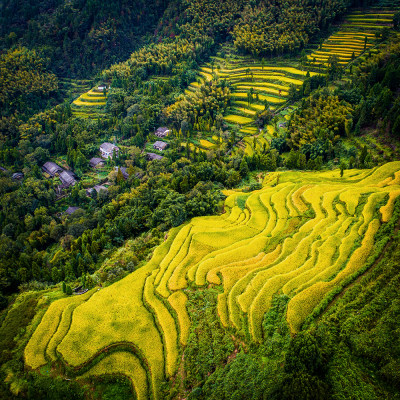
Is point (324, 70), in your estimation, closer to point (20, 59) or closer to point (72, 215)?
point (72, 215)

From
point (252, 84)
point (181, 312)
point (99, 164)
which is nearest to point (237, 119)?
point (252, 84)

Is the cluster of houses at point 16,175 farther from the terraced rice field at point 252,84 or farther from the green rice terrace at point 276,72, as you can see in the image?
the terraced rice field at point 252,84

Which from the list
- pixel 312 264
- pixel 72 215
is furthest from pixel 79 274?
pixel 312 264

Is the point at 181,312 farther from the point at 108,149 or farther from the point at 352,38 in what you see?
the point at 352,38

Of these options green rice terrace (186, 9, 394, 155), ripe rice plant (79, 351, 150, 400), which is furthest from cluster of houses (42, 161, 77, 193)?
ripe rice plant (79, 351, 150, 400)

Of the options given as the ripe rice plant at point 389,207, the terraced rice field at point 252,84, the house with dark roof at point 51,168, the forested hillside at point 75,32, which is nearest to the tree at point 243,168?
the terraced rice field at point 252,84
